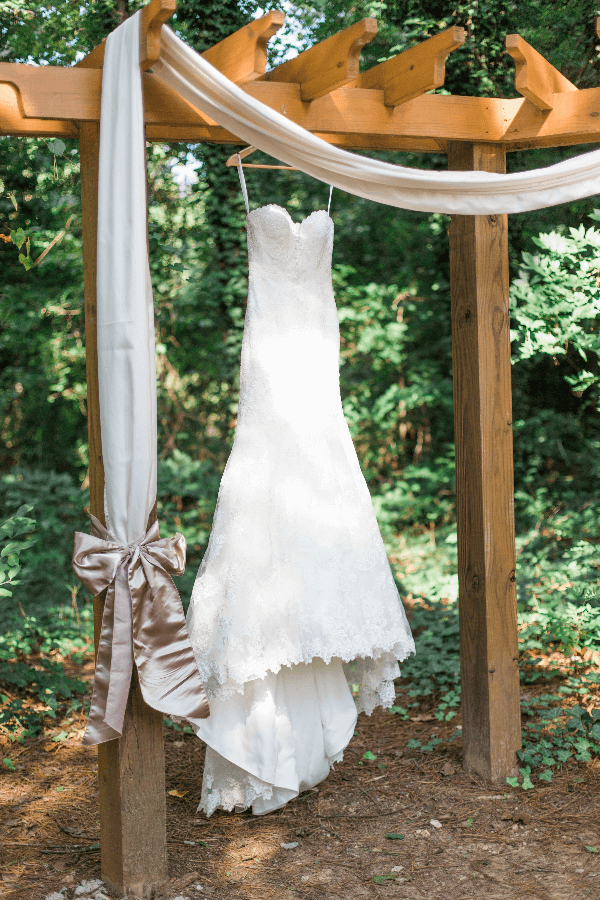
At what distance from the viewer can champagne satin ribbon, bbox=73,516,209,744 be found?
227cm

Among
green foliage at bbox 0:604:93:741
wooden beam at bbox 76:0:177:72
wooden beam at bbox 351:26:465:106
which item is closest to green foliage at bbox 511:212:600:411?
wooden beam at bbox 351:26:465:106

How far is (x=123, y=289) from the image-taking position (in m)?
2.28

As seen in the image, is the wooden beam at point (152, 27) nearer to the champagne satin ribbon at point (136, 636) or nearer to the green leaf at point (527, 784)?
the champagne satin ribbon at point (136, 636)

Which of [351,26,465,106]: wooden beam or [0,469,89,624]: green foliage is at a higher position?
[351,26,465,106]: wooden beam

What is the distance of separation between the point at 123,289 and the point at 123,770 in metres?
1.39

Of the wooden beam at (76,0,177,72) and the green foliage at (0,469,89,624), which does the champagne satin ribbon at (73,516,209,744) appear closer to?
the wooden beam at (76,0,177,72)

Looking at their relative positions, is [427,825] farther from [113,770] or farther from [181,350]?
[181,350]

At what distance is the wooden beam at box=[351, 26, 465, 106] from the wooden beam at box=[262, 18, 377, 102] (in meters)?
0.25

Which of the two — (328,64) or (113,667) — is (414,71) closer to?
(328,64)

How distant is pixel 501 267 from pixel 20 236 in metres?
1.84

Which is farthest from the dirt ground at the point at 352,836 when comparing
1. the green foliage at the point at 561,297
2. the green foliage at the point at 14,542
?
the green foliage at the point at 561,297

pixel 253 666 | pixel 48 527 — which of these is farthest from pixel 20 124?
pixel 48 527

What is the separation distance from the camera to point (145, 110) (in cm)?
244

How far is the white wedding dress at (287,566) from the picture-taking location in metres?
2.64
